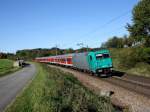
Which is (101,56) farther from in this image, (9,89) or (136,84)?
(9,89)

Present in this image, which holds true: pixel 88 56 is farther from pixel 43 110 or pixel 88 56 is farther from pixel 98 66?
pixel 43 110

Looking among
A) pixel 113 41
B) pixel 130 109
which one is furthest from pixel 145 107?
pixel 113 41

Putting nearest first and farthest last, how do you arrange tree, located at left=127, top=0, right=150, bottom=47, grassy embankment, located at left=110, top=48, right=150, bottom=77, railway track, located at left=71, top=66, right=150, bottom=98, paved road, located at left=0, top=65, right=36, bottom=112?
paved road, located at left=0, top=65, right=36, bottom=112, railway track, located at left=71, top=66, right=150, bottom=98, grassy embankment, located at left=110, top=48, right=150, bottom=77, tree, located at left=127, top=0, right=150, bottom=47

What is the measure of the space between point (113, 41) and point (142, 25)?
12076 cm

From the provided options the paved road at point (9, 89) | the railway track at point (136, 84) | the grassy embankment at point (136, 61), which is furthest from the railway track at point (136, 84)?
the paved road at point (9, 89)

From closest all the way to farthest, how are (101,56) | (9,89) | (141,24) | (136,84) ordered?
(136,84), (9,89), (101,56), (141,24)

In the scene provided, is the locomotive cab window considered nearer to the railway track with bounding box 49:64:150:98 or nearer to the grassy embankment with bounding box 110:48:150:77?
the railway track with bounding box 49:64:150:98

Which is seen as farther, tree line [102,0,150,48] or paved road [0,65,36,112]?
tree line [102,0,150,48]

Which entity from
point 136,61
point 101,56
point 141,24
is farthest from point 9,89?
point 141,24

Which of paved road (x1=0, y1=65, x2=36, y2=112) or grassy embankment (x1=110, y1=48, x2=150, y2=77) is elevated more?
grassy embankment (x1=110, y1=48, x2=150, y2=77)

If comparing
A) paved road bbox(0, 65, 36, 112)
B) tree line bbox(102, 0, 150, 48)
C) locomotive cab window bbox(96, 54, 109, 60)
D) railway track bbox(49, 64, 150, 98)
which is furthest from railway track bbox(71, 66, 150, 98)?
tree line bbox(102, 0, 150, 48)

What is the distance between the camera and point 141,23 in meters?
50.3

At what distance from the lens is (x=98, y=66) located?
31.5 meters

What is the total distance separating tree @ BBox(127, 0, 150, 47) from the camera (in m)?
49.6
